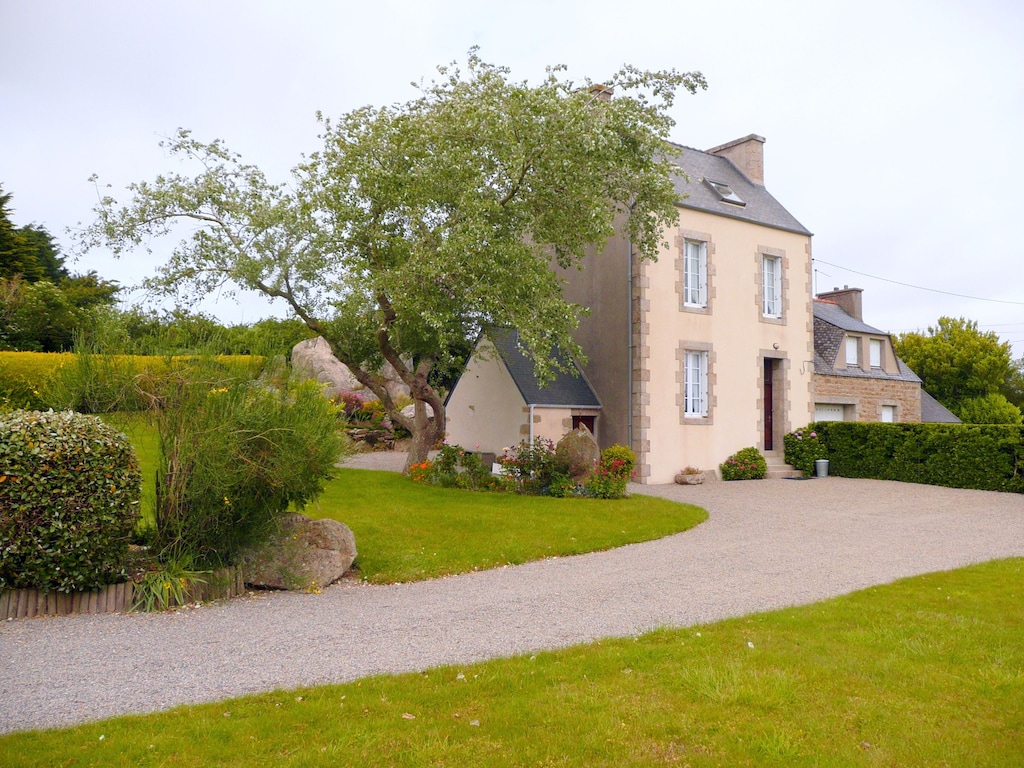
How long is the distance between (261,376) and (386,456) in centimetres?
1623

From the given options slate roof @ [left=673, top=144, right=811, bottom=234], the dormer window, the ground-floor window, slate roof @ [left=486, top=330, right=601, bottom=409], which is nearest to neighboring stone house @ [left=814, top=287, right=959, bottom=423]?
slate roof @ [left=673, top=144, right=811, bottom=234]

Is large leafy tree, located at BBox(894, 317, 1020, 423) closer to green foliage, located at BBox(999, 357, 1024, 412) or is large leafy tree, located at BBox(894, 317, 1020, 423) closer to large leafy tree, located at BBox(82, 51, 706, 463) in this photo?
green foliage, located at BBox(999, 357, 1024, 412)

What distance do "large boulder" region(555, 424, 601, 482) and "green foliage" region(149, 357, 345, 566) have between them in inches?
317

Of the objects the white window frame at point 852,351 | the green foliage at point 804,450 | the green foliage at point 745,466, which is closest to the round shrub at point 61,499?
the green foliage at point 745,466

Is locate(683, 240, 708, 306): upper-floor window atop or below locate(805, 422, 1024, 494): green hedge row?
atop

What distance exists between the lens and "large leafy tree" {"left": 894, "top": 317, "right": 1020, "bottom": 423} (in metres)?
35.2

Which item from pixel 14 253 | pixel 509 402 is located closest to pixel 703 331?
pixel 509 402

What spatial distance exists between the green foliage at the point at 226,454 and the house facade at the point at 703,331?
37.6 ft

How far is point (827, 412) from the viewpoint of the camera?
2280 centimetres

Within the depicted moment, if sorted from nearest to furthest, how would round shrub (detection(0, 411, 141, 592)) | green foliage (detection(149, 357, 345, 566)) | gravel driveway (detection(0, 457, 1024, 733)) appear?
gravel driveway (detection(0, 457, 1024, 733)) < round shrub (detection(0, 411, 141, 592)) < green foliage (detection(149, 357, 345, 566))

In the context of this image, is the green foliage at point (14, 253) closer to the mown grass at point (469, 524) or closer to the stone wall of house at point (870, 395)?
the mown grass at point (469, 524)

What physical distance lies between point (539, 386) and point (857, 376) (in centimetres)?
1128

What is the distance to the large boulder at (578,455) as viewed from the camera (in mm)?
15211

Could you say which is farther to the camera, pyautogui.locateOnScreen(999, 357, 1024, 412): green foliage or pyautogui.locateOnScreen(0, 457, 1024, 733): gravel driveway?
pyautogui.locateOnScreen(999, 357, 1024, 412): green foliage
